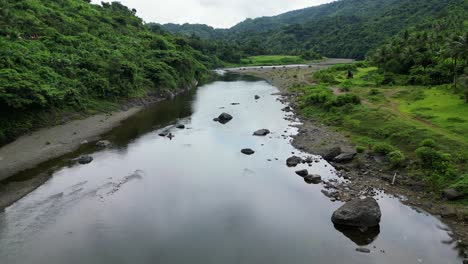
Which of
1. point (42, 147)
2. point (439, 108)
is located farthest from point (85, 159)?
point (439, 108)

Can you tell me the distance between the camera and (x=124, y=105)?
79312 millimetres

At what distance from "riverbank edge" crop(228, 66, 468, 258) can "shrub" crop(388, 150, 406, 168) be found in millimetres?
1222

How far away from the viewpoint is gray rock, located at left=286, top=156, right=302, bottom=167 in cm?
4651

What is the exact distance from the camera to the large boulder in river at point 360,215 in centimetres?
3155

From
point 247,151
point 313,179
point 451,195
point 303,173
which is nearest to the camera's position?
point 451,195

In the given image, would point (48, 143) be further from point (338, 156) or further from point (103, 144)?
point (338, 156)

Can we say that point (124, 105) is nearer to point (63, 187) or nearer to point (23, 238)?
point (63, 187)

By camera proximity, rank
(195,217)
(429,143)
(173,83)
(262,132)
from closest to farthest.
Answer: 1. (195,217)
2. (429,143)
3. (262,132)
4. (173,83)

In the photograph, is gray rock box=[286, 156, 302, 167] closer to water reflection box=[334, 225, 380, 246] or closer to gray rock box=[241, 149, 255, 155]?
gray rock box=[241, 149, 255, 155]

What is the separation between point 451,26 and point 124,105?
11963 cm

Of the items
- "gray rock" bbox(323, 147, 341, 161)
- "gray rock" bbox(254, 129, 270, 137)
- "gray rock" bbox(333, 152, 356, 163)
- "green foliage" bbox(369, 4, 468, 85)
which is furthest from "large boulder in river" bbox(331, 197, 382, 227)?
"green foliage" bbox(369, 4, 468, 85)

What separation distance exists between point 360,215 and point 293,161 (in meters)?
16.1

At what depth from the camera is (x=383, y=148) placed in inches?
1766

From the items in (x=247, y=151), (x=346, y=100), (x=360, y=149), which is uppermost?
(x=346, y=100)
